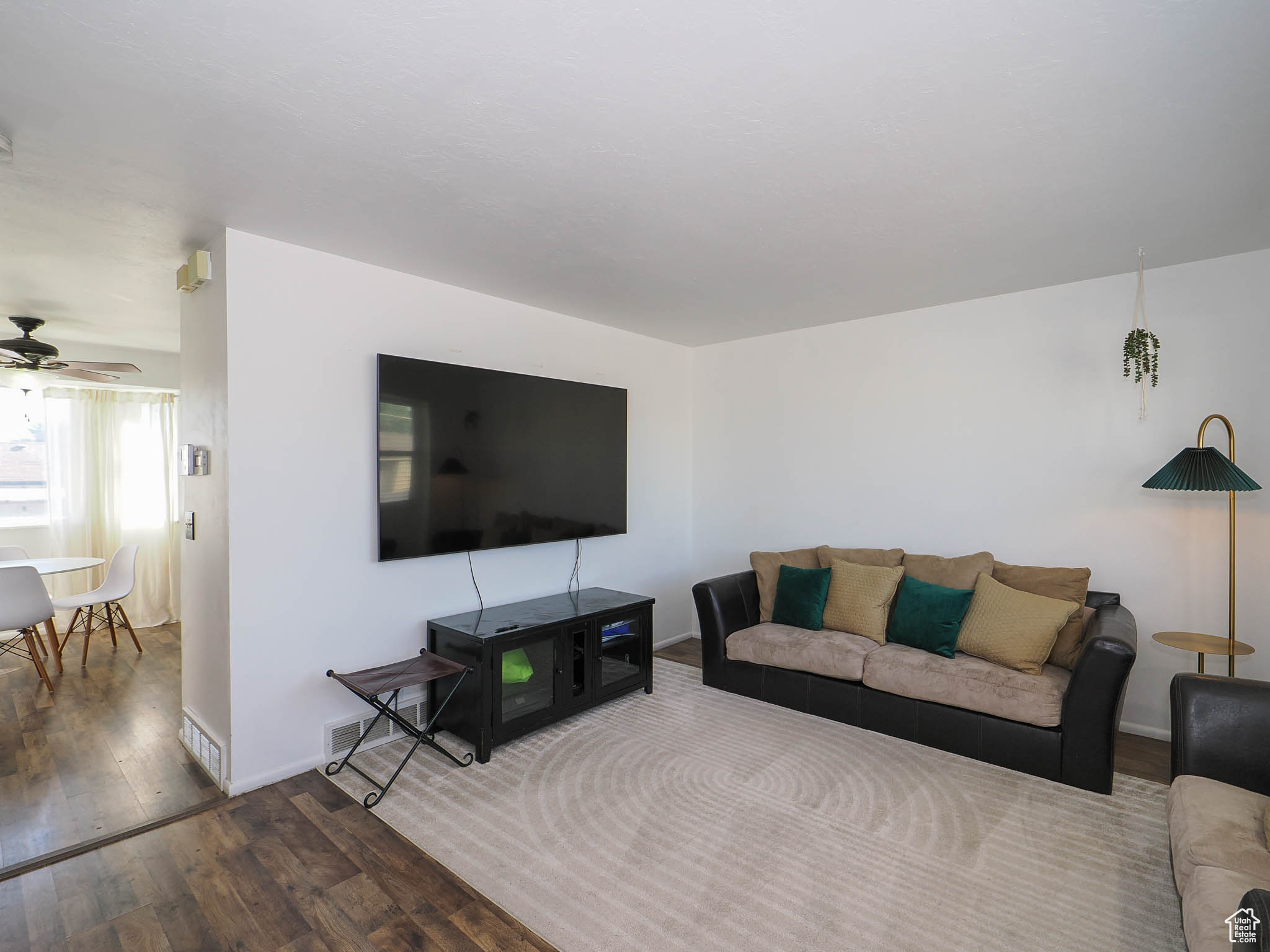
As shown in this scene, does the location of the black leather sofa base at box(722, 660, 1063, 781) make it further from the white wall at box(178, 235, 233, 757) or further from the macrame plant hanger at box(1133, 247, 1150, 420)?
the white wall at box(178, 235, 233, 757)

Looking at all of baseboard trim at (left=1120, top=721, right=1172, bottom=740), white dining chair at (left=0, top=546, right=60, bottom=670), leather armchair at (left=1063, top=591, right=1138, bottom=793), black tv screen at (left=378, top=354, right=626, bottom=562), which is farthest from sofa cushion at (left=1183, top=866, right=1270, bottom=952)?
white dining chair at (left=0, top=546, right=60, bottom=670)

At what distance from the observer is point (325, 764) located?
3014mm

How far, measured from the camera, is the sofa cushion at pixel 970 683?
288 centimetres

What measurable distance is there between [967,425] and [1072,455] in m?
0.59

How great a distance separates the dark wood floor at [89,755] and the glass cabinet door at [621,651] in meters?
1.99

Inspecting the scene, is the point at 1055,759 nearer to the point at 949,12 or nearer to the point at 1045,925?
the point at 1045,925

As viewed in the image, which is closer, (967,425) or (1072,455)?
(1072,455)

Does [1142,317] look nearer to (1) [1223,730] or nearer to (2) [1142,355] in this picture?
(2) [1142,355]

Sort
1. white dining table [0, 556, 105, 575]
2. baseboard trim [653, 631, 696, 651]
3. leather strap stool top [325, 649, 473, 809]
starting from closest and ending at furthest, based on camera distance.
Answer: leather strap stool top [325, 649, 473, 809] → white dining table [0, 556, 105, 575] → baseboard trim [653, 631, 696, 651]

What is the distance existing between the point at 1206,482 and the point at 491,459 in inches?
141

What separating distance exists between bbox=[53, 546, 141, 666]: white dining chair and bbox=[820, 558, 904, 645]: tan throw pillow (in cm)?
538

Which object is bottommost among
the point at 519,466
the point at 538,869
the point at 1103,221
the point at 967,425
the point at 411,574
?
the point at 538,869

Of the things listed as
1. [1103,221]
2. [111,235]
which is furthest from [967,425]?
[111,235]

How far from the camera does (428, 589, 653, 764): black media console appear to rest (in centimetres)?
309
